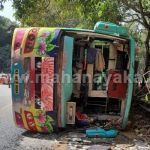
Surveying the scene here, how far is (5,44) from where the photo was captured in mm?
66375

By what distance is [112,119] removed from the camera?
995 centimetres

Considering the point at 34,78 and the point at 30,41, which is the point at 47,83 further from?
the point at 30,41

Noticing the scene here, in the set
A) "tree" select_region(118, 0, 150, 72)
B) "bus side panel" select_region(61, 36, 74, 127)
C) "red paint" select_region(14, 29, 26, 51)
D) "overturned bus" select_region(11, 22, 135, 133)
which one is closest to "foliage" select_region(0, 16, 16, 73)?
"tree" select_region(118, 0, 150, 72)

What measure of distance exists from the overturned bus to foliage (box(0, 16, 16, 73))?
47.9 metres

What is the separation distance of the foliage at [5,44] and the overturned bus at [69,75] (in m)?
47.9

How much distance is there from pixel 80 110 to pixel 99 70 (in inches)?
41.1

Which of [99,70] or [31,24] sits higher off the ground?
[31,24]

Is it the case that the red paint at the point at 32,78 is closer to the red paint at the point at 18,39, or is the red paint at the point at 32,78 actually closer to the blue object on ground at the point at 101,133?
the red paint at the point at 18,39

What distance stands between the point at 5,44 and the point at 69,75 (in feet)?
191

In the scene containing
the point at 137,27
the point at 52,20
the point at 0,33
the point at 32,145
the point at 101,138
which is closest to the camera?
the point at 32,145

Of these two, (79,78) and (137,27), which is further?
(137,27)

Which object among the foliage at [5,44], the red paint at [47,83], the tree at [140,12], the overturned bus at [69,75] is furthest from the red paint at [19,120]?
the foliage at [5,44]

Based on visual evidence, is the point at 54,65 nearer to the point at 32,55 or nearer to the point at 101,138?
the point at 32,55

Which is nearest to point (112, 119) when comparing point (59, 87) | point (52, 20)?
point (59, 87)
